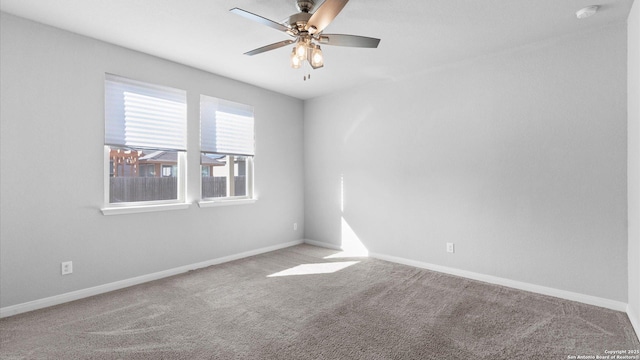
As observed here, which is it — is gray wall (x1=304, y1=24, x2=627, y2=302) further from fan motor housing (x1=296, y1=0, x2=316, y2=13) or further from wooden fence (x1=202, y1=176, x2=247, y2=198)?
fan motor housing (x1=296, y1=0, x2=316, y2=13)

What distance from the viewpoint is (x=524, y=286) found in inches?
124

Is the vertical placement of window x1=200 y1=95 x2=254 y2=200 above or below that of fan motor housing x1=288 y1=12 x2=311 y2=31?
below

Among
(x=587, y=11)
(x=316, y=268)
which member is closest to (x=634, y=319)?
(x=587, y=11)

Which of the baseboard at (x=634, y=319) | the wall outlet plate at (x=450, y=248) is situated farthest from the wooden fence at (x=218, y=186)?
the baseboard at (x=634, y=319)

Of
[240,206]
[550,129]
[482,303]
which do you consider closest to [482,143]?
[550,129]

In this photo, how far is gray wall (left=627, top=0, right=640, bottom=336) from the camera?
224cm

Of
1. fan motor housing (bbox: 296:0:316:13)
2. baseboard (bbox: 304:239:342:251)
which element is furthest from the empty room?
baseboard (bbox: 304:239:342:251)

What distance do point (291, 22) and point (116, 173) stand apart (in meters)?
2.58

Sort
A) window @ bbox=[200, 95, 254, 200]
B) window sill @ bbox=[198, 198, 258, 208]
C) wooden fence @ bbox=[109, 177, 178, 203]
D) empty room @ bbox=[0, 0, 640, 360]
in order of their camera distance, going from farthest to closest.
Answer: window @ bbox=[200, 95, 254, 200] → window sill @ bbox=[198, 198, 258, 208] → wooden fence @ bbox=[109, 177, 178, 203] → empty room @ bbox=[0, 0, 640, 360]

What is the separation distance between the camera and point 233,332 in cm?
233

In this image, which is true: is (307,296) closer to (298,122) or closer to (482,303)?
(482,303)

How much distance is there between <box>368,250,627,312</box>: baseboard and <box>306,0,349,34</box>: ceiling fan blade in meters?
3.16

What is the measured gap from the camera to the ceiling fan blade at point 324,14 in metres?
1.82

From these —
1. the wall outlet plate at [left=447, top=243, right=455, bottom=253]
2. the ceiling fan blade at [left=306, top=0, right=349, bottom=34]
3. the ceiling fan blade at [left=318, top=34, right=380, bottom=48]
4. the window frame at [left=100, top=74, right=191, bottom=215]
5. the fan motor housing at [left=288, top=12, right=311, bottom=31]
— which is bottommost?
the wall outlet plate at [left=447, top=243, right=455, bottom=253]
